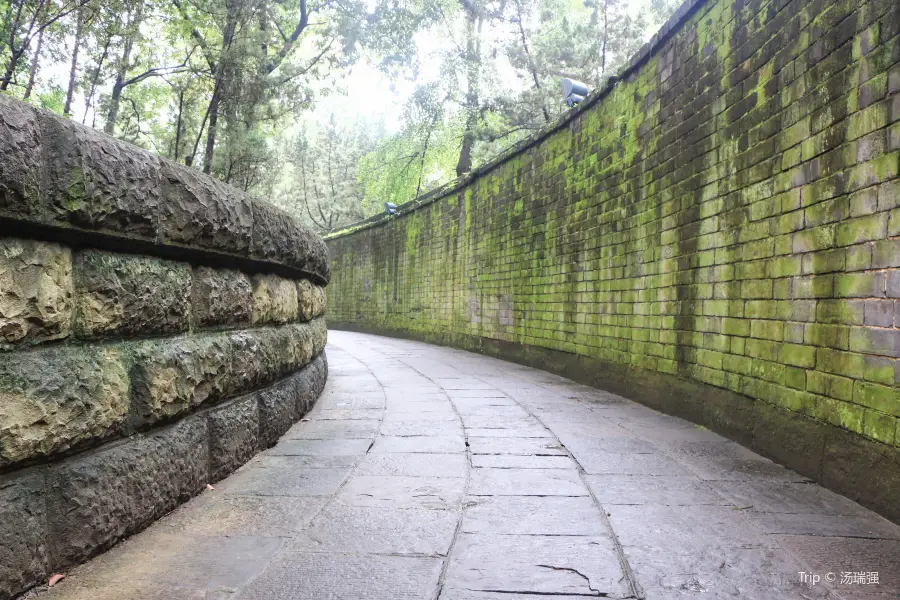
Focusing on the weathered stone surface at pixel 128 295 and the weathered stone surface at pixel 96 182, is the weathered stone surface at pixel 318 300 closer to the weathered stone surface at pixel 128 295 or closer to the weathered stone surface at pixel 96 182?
the weathered stone surface at pixel 128 295

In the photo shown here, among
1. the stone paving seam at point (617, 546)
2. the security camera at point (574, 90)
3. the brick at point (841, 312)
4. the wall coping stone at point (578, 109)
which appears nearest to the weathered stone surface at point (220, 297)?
the stone paving seam at point (617, 546)

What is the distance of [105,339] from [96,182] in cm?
58

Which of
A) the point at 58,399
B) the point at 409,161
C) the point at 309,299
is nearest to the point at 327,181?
the point at 409,161

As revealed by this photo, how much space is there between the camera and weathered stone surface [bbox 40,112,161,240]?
6.05 feet

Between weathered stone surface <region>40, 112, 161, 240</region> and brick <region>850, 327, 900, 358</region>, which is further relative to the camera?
brick <region>850, 327, 900, 358</region>

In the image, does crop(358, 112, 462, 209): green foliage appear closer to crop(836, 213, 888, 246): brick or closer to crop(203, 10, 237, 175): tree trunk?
crop(203, 10, 237, 175): tree trunk

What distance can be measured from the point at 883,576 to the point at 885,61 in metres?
2.27

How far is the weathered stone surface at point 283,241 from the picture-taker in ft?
11.1

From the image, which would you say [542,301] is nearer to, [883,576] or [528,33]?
[883,576]

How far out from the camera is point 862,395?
9.40 feet

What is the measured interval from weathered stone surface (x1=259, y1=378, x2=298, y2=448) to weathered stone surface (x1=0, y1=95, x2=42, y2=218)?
6.74ft

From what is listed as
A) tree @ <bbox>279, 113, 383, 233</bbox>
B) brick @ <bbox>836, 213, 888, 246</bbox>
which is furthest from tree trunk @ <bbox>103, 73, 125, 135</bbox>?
tree @ <bbox>279, 113, 383, 233</bbox>

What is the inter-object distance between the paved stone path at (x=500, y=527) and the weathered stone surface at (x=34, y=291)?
81 centimetres

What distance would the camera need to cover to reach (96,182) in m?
1.99
